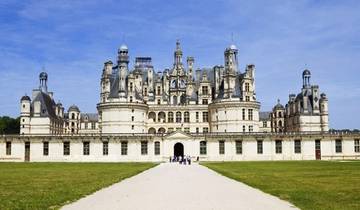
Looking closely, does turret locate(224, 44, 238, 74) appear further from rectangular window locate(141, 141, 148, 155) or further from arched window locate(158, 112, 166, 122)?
rectangular window locate(141, 141, 148, 155)

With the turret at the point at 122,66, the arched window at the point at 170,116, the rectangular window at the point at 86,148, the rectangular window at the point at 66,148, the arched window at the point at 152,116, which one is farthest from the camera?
the arched window at the point at 152,116

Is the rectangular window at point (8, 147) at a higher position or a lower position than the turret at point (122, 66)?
lower

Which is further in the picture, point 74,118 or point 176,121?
point 74,118

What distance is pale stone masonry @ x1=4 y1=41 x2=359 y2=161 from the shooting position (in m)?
77.1

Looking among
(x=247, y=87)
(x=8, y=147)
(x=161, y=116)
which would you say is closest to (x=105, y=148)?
(x=8, y=147)

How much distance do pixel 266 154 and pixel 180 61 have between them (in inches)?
1100

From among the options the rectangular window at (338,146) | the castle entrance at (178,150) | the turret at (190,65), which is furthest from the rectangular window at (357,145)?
the turret at (190,65)

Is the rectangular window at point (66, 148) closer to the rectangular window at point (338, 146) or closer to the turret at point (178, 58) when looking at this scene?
the turret at point (178, 58)

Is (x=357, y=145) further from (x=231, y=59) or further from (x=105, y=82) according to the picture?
(x=105, y=82)

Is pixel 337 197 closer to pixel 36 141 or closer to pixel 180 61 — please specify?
pixel 36 141

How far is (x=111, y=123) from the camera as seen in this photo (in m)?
84.7

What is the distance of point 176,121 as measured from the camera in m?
Answer: 92.1

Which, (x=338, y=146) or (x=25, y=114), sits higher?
(x=25, y=114)

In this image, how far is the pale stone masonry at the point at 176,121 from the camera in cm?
7706
